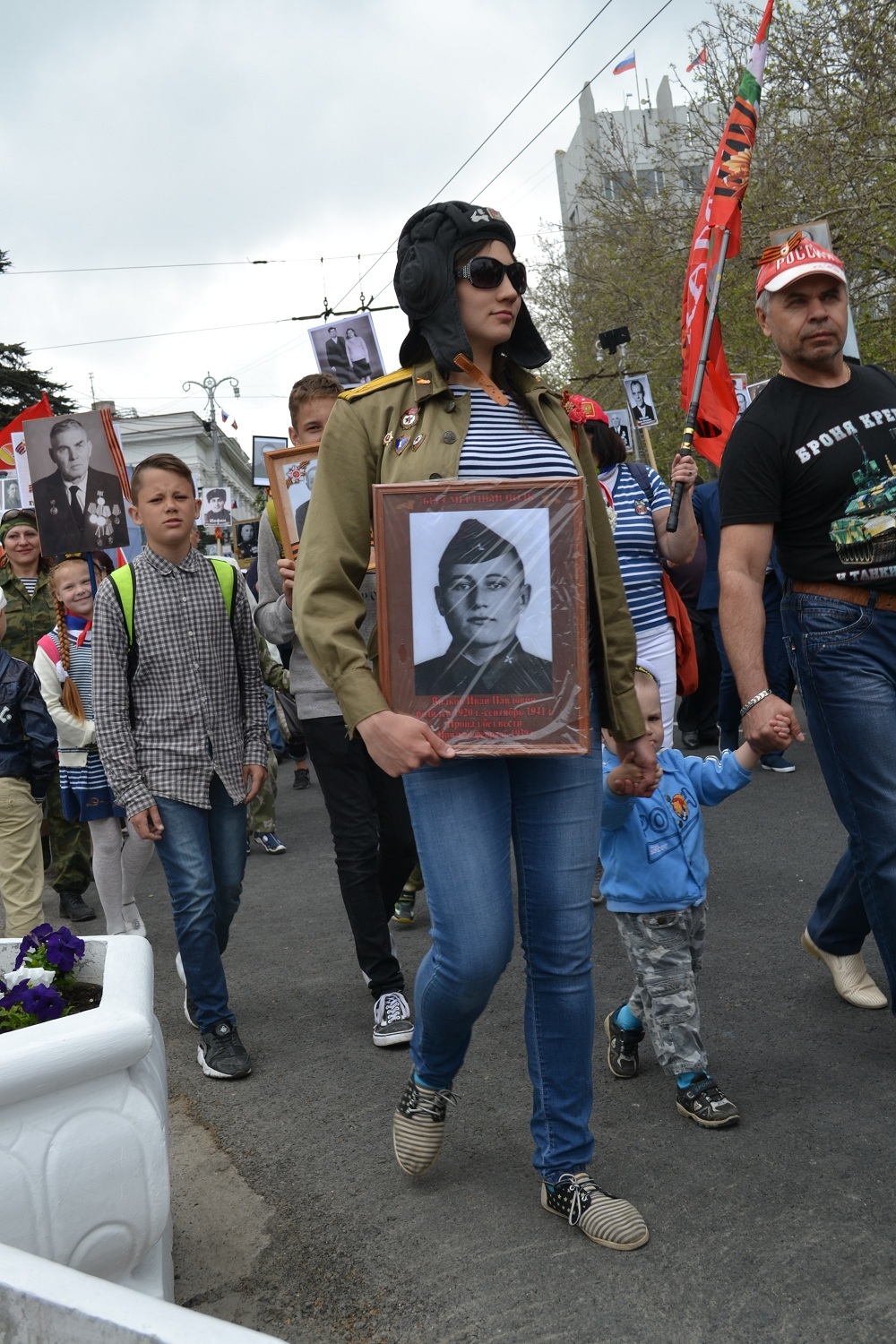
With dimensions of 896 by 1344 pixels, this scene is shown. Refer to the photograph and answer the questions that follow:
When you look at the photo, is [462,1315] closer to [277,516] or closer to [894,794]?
[894,794]

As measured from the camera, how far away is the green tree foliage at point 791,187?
1599cm

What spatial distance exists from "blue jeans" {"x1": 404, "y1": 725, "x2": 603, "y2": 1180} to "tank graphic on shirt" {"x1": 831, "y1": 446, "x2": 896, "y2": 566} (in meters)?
1.03

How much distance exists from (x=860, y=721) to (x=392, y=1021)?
1.95 m

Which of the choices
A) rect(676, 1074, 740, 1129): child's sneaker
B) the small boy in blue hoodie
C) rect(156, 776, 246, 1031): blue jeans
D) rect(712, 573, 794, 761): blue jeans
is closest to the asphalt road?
rect(676, 1074, 740, 1129): child's sneaker

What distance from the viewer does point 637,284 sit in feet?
77.4

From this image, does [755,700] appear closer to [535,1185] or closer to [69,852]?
[535,1185]

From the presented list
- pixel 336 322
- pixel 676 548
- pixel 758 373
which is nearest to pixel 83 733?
pixel 676 548

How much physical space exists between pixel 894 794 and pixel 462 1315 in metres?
1.74

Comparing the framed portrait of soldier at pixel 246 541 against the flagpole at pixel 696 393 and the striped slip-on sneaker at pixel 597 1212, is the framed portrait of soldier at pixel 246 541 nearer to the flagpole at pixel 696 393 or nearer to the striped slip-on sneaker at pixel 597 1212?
the flagpole at pixel 696 393

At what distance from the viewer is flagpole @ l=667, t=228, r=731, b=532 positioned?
16.3ft

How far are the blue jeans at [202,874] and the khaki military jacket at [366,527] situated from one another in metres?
1.56

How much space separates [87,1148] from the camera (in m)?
2.44

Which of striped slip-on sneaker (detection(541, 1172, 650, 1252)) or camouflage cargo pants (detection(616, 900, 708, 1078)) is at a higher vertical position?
camouflage cargo pants (detection(616, 900, 708, 1078))

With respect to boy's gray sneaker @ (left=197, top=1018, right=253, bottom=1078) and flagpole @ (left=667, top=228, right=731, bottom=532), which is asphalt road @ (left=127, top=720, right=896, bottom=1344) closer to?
boy's gray sneaker @ (left=197, top=1018, right=253, bottom=1078)
